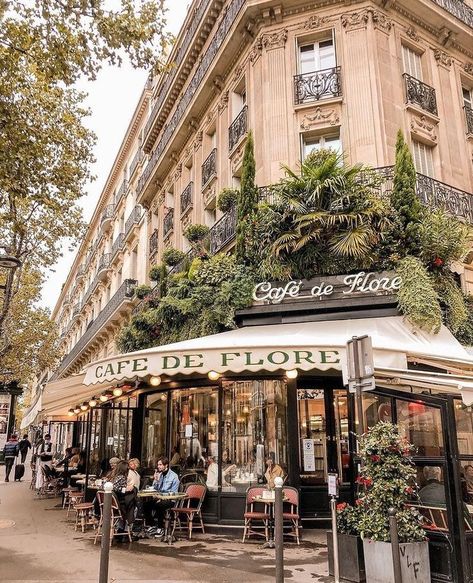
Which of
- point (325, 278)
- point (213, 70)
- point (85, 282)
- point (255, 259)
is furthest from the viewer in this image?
point (85, 282)

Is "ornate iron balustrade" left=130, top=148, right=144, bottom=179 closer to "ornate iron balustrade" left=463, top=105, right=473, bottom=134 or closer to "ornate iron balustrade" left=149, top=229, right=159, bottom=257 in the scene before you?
"ornate iron balustrade" left=149, top=229, right=159, bottom=257

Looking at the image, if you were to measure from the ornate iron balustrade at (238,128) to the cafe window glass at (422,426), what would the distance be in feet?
32.6

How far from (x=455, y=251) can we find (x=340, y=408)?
418 centimetres

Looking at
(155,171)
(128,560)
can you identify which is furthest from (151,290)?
(128,560)

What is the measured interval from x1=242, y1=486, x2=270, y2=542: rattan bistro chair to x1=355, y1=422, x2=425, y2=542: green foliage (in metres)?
2.99

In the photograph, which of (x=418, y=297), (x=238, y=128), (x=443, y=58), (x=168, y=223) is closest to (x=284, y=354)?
(x=418, y=297)

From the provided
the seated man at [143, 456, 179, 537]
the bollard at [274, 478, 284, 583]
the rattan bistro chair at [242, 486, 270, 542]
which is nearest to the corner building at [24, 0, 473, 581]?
→ the rattan bistro chair at [242, 486, 270, 542]

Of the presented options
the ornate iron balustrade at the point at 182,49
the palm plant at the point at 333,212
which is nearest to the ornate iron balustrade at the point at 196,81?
the ornate iron balustrade at the point at 182,49

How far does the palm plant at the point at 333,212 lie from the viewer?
37.8 ft

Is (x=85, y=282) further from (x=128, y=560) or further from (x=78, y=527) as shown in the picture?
(x=128, y=560)

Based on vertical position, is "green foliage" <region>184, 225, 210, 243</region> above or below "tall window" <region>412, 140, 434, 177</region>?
below

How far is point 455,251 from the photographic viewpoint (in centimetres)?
1140

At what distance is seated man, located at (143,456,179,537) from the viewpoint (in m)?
10.1

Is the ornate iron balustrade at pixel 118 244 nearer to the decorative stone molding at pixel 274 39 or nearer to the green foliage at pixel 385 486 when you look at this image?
the decorative stone molding at pixel 274 39
